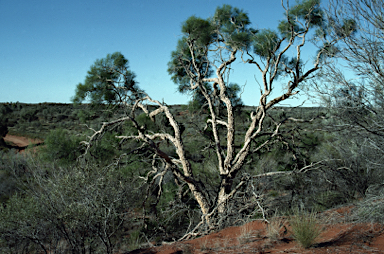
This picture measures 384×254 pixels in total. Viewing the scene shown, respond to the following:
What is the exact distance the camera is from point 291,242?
17.8 ft

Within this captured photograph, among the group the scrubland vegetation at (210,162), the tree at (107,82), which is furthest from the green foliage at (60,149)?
the tree at (107,82)

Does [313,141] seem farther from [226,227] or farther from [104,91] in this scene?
[104,91]

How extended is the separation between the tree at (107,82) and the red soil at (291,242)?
5496mm

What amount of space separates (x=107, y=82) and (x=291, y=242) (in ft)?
24.2

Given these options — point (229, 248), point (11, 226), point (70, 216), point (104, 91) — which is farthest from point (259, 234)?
point (104, 91)

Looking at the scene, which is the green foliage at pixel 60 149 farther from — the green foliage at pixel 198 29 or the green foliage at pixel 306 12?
the green foliage at pixel 306 12

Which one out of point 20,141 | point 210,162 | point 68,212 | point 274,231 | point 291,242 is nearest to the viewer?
point 68,212

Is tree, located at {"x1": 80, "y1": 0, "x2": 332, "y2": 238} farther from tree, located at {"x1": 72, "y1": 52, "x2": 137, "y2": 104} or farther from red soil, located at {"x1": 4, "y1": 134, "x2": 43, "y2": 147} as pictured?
red soil, located at {"x1": 4, "y1": 134, "x2": 43, "y2": 147}

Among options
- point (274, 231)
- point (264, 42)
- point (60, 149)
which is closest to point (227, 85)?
point (264, 42)

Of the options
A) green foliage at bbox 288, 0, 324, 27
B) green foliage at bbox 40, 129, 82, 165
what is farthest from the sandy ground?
green foliage at bbox 40, 129, 82, 165

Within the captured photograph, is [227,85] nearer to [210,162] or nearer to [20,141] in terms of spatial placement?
[210,162]

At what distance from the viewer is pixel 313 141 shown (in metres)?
14.8

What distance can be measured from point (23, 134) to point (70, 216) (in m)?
32.4

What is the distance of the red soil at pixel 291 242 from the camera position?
4844 mm
